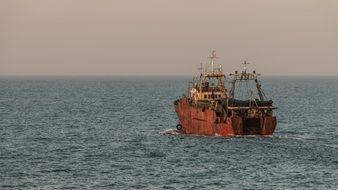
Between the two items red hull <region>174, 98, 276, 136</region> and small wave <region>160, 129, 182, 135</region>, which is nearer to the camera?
red hull <region>174, 98, 276, 136</region>

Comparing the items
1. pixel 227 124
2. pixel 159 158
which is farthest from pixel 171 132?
pixel 159 158

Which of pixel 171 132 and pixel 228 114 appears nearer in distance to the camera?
pixel 228 114

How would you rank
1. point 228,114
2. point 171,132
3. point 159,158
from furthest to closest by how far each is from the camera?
point 171,132 → point 228,114 → point 159,158

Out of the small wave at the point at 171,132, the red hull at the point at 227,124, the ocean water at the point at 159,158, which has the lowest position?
the small wave at the point at 171,132

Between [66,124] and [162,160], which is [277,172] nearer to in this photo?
[162,160]

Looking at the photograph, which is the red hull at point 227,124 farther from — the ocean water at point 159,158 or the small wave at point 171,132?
the small wave at point 171,132

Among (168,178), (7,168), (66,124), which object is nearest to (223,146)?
(168,178)

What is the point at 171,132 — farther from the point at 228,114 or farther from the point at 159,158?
the point at 159,158

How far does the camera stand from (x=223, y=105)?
8219 cm

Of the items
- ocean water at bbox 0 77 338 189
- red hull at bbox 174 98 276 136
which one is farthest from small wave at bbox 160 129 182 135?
red hull at bbox 174 98 276 136

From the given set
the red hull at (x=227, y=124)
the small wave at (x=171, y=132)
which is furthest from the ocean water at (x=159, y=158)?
the red hull at (x=227, y=124)

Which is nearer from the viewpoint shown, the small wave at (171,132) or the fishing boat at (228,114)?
the fishing boat at (228,114)

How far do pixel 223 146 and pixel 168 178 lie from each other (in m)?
19.6

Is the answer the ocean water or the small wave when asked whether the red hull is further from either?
the small wave
